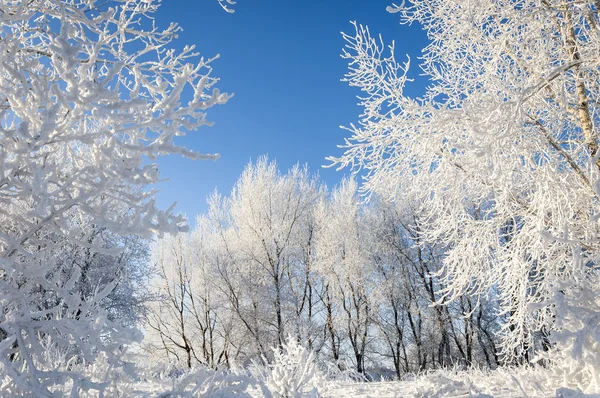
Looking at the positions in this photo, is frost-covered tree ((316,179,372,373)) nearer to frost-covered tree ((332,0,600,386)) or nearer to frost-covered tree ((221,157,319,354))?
frost-covered tree ((221,157,319,354))

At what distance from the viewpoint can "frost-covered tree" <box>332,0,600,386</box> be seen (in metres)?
4.46

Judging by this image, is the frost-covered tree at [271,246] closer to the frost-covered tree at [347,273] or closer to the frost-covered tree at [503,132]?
the frost-covered tree at [347,273]

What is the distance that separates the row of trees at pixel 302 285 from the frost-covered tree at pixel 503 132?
34.5 feet

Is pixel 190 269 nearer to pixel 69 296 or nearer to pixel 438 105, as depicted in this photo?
pixel 438 105

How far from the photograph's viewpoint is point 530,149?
4.87 metres

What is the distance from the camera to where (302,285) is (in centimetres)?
1755

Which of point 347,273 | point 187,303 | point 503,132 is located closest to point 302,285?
point 347,273

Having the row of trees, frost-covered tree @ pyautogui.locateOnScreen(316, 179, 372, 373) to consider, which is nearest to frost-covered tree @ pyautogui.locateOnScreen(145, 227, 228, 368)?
the row of trees

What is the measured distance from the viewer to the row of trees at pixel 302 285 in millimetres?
15734

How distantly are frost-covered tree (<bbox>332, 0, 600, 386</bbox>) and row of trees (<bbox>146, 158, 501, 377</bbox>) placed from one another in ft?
34.5

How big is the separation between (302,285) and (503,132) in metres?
14.5

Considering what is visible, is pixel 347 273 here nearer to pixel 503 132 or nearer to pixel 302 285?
pixel 302 285

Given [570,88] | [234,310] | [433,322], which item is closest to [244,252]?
[234,310]

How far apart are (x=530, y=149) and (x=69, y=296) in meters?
5.06
